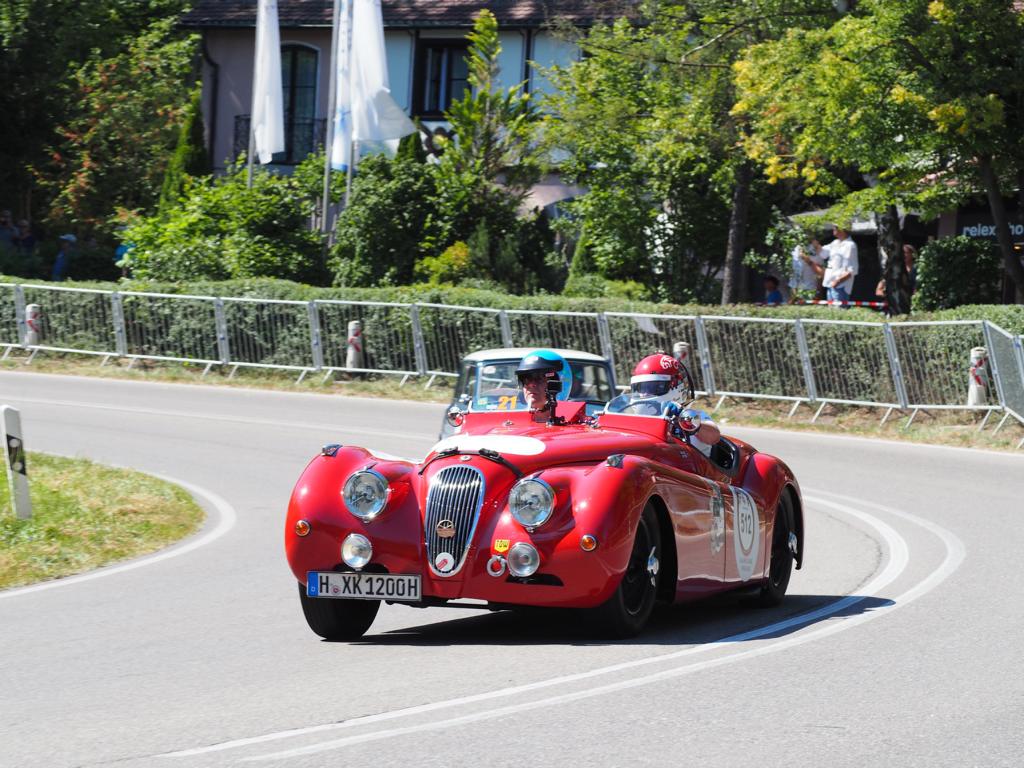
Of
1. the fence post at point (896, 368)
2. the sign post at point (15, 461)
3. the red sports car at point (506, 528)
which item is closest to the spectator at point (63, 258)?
the fence post at point (896, 368)

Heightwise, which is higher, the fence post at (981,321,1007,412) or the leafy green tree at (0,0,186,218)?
the leafy green tree at (0,0,186,218)

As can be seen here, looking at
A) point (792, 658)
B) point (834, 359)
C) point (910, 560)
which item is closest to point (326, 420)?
point (834, 359)

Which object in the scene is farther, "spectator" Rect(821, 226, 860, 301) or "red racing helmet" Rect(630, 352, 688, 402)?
"spectator" Rect(821, 226, 860, 301)

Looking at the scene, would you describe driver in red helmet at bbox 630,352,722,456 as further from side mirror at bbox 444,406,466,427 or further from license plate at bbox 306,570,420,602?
side mirror at bbox 444,406,466,427

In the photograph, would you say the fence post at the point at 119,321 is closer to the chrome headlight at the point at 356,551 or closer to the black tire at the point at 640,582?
the chrome headlight at the point at 356,551

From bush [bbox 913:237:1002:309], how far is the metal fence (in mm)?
8017

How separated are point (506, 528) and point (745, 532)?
2141 mm

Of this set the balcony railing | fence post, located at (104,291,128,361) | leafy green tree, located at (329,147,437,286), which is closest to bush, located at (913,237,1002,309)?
leafy green tree, located at (329,147,437,286)

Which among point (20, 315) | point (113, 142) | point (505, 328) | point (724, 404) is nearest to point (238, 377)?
Result: point (20, 315)

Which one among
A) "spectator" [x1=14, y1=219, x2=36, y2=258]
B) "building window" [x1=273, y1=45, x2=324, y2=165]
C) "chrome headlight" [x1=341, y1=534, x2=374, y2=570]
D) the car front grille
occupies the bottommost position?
"chrome headlight" [x1=341, y1=534, x2=374, y2=570]

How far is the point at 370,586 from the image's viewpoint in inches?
329

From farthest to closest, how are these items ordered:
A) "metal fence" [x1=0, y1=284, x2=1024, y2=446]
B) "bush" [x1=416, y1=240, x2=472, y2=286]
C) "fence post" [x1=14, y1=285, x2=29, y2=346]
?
"bush" [x1=416, y1=240, x2=472, y2=286] → "fence post" [x1=14, y1=285, x2=29, y2=346] → "metal fence" [x1=0, y1=284, x2=1024, y2=446]

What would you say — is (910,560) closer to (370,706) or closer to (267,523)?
(267,523)

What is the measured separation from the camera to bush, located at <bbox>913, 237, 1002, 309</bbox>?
31.0 metres
